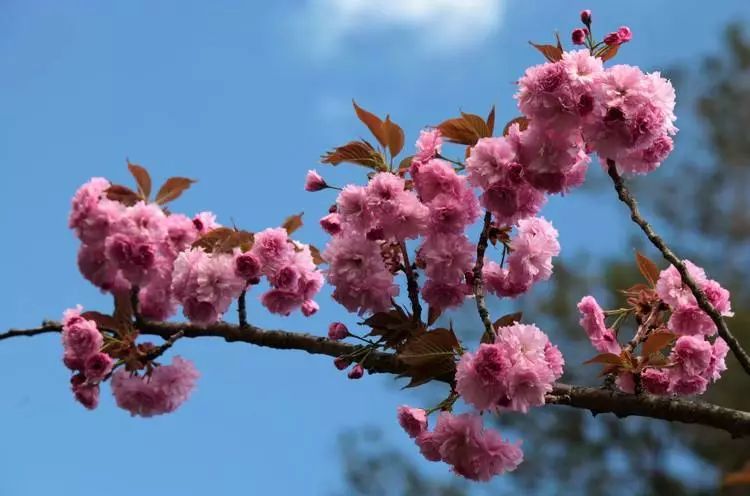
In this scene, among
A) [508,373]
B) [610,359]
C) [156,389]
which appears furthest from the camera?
[156,389]

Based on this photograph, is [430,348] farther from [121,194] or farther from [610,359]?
[121,194]

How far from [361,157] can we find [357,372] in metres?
0.29

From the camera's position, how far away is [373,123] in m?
1.18

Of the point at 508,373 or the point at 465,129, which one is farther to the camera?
the point at 465,129


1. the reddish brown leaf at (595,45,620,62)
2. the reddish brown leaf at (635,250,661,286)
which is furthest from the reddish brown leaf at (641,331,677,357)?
the reddish brown leaf at (595,45,620,62)

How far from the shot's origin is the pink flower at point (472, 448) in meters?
1.04

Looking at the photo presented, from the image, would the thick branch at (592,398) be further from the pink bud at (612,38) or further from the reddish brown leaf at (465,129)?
the pink bud at (612,38)

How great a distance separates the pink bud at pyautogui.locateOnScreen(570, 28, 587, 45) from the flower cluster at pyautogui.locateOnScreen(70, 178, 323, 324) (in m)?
0.44

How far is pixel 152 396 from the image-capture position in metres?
1.19

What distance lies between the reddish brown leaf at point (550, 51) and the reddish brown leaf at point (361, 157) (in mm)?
252

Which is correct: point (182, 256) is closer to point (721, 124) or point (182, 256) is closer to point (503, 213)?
point (503, 213)

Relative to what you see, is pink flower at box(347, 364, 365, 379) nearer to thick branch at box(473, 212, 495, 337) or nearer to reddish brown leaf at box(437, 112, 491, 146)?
thick branch at box(473, 212, 495, 337)

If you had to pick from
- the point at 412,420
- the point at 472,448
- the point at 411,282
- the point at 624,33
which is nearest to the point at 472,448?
the point at 472,448

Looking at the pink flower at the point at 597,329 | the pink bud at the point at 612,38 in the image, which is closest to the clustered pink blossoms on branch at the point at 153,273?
the pink flower at the point at 597,329
